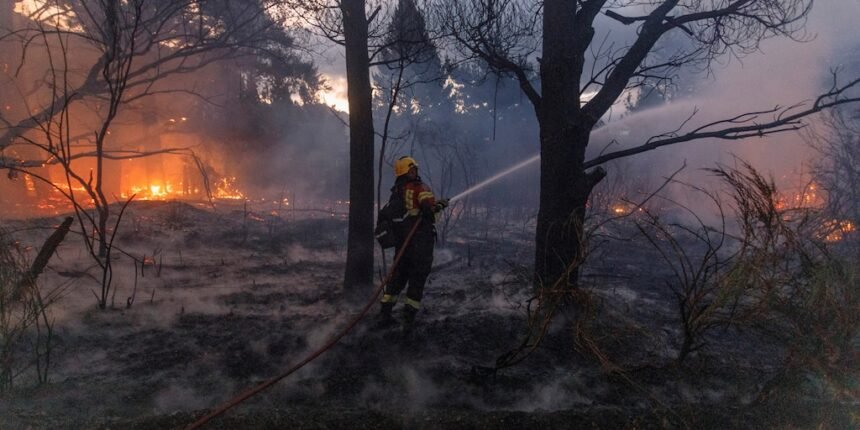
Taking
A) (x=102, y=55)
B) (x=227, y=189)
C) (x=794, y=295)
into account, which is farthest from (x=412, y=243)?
(x=227, y=189)

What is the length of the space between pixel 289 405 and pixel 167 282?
185 inches

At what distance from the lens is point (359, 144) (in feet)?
20.0

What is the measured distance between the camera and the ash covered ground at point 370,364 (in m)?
2.65

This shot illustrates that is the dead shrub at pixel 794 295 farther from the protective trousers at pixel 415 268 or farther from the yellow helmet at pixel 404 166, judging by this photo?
the yellow helmet at pixel 404 166

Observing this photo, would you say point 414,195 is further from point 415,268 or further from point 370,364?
point 370,364

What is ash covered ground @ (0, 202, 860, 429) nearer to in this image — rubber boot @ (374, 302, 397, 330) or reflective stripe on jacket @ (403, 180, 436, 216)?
rubber boot @ (374, 302, 397, 330)

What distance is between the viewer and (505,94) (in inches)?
1029

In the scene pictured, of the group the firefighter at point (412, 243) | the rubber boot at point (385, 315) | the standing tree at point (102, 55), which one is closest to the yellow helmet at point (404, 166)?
the firefighter at point (412, 243)

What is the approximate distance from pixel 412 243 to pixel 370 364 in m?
1.40

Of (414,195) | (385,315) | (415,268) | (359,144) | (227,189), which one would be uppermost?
(359,144)

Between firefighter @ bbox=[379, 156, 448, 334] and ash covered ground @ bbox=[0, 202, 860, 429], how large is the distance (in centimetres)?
29

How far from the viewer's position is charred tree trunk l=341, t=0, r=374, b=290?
6.07 metres

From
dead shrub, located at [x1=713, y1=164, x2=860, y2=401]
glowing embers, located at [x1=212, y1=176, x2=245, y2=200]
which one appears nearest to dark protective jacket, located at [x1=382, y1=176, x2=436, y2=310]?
dead shrub, located at [x1=713, y1=164, x2=860, y2=401]

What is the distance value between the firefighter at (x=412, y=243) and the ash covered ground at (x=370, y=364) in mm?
291
